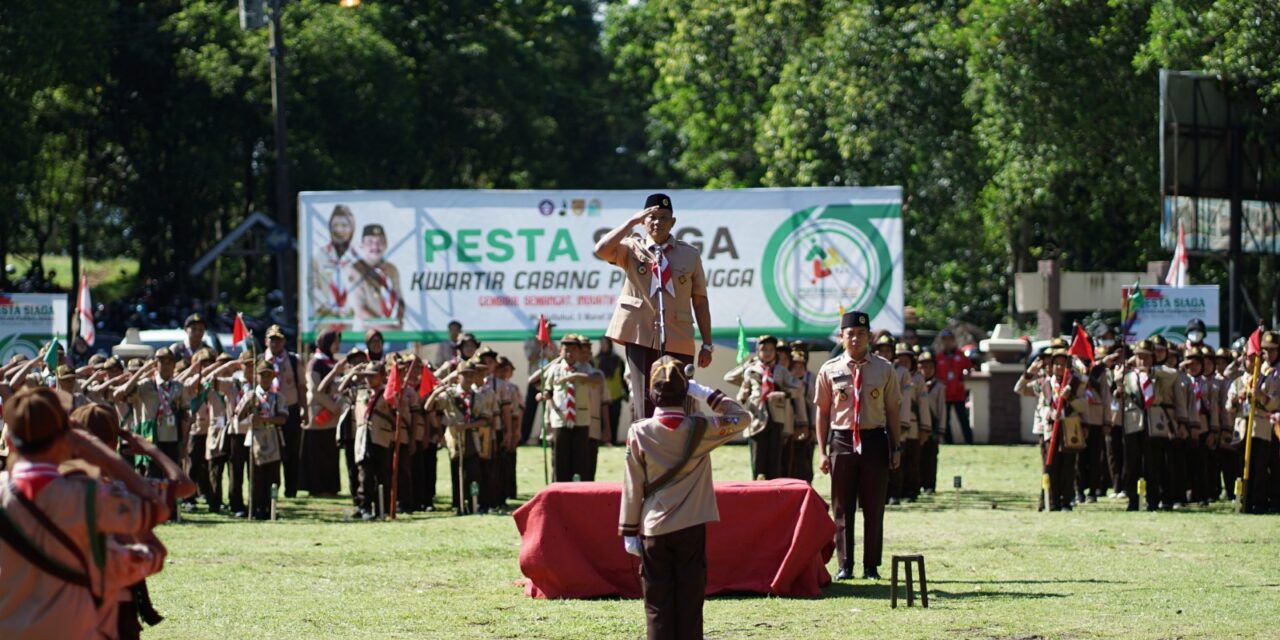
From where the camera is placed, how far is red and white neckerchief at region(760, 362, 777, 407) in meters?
21.7

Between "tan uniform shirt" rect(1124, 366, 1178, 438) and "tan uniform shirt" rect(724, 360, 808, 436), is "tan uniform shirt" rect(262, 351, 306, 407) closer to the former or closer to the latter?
"tan uniform shirt" rect(724, 360, 808, 436)

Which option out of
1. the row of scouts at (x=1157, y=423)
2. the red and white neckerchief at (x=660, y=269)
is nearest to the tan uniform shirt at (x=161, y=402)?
the row of scouts at (x=1157, y=423)

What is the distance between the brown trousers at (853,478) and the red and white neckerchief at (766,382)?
7.59m

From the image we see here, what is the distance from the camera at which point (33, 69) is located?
42500 mm

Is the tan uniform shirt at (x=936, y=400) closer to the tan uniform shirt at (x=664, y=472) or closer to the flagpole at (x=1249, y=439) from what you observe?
the flagpole at (x=1249, y=439)

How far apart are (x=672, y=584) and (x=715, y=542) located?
3374mm

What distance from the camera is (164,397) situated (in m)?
20.2

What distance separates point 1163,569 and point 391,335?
1554cm

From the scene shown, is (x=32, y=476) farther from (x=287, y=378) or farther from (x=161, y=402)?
(x=287, y=378)

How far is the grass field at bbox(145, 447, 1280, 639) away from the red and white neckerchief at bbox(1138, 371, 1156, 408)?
1.46 metres

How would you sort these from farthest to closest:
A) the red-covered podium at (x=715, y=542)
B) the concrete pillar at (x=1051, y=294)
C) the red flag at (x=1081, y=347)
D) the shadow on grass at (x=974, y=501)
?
1. the concrete pillar at (x=1051, y=294)
2. the shadow on grass at (x=974, y=501)
3. the red flag at (x=1081, y=347)
4. the red-covered podium at (x=715, y=542)

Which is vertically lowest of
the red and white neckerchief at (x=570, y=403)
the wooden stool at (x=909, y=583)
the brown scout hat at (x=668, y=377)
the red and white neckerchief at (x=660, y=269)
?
the wooden stool at (x=909, y=583)

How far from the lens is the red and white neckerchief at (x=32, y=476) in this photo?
7.07m

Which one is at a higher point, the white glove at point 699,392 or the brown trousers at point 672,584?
the white glove at point 699,392
